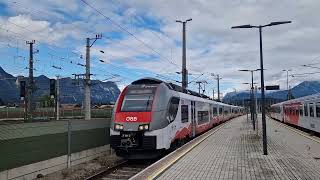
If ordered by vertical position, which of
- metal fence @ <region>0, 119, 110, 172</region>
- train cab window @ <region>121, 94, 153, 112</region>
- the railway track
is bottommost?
the railway track

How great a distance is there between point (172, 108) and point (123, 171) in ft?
14.5

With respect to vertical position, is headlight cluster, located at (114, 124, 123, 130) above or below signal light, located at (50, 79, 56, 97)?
below

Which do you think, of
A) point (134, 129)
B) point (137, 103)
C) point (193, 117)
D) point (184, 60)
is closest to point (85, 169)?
point (134, 129)

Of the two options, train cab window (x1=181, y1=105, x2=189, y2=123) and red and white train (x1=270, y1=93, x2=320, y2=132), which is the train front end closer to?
train cab window (x1=181, y1=105, x2=189, y2=123)

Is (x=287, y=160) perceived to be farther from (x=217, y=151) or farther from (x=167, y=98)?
(x=167, y=98)

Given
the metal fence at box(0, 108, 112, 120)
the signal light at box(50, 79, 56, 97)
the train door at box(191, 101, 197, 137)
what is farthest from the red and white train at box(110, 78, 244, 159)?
the metal fence at box(0, 108, 112, 120)

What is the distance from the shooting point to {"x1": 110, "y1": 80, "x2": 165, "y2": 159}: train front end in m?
17.1

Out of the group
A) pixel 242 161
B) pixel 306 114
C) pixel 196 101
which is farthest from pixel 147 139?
pixel 306 114

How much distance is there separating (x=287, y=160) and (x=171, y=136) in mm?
5097

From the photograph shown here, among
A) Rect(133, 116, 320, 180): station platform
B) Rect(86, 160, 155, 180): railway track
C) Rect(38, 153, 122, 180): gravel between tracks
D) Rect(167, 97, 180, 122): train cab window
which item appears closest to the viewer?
Rect(133, 116, 320, 180): station platform

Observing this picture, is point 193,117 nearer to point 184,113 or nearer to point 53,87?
point 184,113

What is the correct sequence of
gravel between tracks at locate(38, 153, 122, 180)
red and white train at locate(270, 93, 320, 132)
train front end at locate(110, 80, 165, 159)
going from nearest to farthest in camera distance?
gravel between tracks at locate(38, 153, 122, 180), train front end at locate(110, 80, 165, 159), red and white train at locate(270, 93, 320, 132)

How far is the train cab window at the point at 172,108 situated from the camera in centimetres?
1864

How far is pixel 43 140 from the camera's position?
14.2 meters
